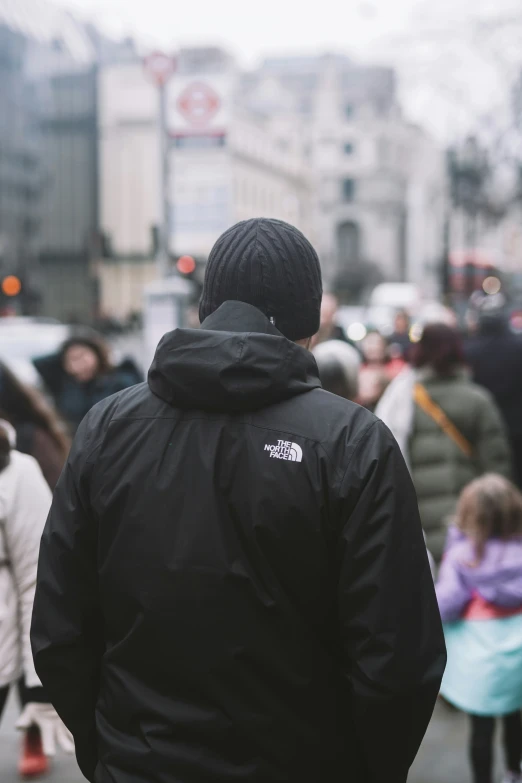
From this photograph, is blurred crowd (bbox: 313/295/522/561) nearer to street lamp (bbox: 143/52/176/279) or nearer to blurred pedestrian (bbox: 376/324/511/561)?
blurred pedestrian (bbox: 376/324/511/561)

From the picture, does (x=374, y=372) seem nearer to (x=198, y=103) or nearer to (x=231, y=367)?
(x=198, y=103)

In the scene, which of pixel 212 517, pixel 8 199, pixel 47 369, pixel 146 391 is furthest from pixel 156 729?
pixel 8 199

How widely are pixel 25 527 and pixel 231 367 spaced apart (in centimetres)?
179

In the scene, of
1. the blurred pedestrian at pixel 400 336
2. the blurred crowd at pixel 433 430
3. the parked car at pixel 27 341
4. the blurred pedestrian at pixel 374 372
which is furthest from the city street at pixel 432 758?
the parked car at pixel 27 341

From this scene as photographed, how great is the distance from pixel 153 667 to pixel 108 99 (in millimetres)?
68046

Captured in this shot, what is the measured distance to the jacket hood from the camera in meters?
2.07

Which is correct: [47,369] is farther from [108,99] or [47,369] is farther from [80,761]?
[108,99]

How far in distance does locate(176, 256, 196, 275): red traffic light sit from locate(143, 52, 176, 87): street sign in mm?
6647

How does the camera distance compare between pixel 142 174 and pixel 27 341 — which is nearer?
pixel 27 341

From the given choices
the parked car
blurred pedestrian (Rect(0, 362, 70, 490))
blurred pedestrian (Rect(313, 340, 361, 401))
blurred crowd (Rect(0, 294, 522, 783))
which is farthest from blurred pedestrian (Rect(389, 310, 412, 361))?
blurred pedestrian (Rect(0, 362, 70, 490))

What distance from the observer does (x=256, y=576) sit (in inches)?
81.0

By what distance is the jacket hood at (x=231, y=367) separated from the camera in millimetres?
2066

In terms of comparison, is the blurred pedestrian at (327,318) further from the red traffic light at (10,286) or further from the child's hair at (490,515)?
the red traffic light at (10,286)

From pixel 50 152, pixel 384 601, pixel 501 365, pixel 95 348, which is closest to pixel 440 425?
pixel 501 365
